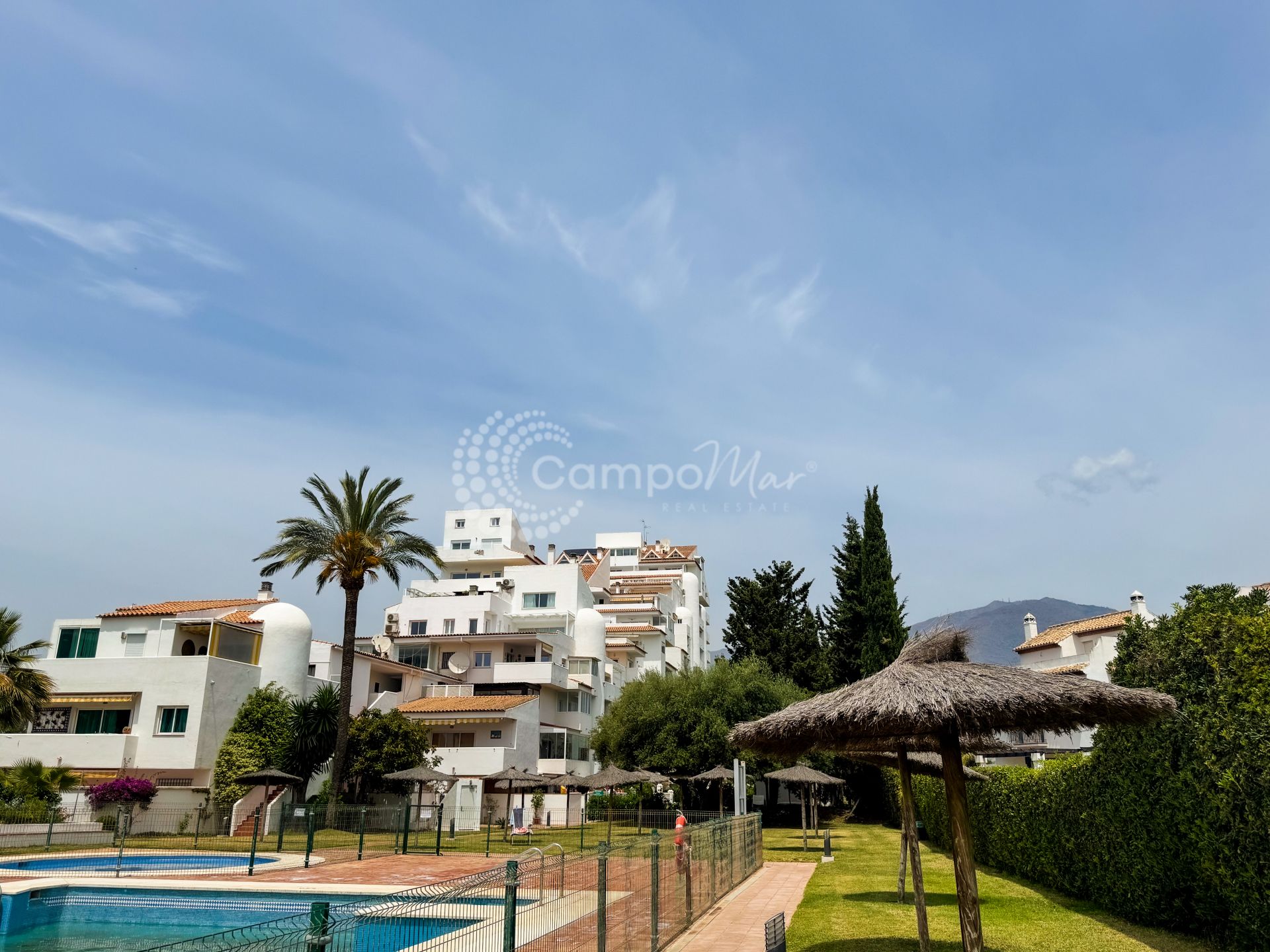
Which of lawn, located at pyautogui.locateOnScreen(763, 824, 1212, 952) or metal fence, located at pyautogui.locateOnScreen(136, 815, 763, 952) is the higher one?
metal fence, located at pyautogui.locateOnScreen(136, 815, 763, 952)

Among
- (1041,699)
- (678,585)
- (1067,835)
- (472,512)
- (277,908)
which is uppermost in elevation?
(472,512)

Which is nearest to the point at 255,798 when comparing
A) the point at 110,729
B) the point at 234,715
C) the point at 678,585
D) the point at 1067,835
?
the point at 234,715

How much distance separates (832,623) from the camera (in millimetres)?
53000

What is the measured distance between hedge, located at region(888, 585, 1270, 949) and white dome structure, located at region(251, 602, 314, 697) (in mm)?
33265

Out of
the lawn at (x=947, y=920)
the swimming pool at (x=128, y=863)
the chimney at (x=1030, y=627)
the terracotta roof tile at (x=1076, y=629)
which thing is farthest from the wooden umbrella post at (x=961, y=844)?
the chimney at (x=1030, y=627)

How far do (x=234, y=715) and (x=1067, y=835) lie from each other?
32089 mm

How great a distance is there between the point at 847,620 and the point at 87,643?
37.2 m

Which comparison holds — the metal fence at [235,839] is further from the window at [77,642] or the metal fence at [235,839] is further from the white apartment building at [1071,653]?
the white apartment building at [1071,653]

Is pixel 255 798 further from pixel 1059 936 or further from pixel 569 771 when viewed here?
pixel 1059 936

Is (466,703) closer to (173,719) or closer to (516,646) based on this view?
(516,646)

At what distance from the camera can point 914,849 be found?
39.6ft

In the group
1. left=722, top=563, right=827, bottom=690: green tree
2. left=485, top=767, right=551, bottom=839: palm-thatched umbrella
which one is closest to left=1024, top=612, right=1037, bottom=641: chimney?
left=722, top=563, right=827, bottom=690: green tree

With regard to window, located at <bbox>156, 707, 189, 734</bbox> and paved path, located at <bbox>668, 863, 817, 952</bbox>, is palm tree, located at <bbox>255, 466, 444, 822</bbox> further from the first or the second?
paved path, located at <bbox>668, 863, 817, 952</bbox>

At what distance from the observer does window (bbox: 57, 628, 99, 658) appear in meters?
39.9
